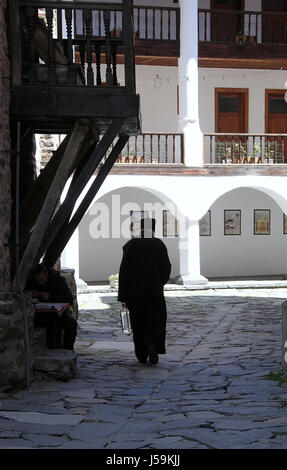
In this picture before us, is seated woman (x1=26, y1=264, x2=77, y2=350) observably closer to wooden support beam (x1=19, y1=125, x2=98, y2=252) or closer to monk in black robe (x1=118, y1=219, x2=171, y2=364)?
wooden support beam (x1=19, y1=125, x2=98, y2=252)

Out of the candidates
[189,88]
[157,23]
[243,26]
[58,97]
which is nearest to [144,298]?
[58,97]

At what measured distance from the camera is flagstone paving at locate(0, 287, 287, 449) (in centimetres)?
430

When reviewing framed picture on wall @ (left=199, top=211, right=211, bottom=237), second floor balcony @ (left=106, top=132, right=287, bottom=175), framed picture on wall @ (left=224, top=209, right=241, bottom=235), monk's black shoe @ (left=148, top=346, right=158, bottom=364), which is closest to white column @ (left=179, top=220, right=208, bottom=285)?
second floor balcony @ (left=106, top=132, right=287, bottom=175)

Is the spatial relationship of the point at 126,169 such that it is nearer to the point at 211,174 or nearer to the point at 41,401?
the point at 211,174

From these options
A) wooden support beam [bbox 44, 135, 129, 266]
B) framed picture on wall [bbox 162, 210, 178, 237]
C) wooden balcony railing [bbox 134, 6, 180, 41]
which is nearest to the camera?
wooden support beam [bbox 44, 135, 129, 266]

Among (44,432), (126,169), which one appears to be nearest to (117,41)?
(44,432)

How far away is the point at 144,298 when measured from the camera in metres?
7.47

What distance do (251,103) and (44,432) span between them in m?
17.4

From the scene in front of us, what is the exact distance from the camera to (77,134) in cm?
650

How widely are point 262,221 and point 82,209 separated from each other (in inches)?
559

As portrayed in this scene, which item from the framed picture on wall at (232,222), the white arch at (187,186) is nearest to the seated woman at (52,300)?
the white arch at (187,186)

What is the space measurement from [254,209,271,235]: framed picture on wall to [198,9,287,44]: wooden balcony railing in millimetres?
4903

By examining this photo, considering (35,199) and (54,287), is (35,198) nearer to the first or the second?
(35,199)

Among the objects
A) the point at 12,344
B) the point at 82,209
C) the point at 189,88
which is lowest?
the point at 12,344
